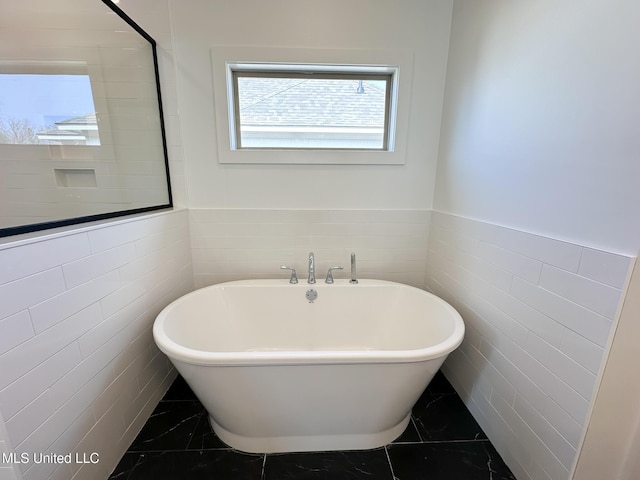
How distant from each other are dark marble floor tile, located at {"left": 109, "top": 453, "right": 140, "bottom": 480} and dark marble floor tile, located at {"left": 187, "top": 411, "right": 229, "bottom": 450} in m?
0.23

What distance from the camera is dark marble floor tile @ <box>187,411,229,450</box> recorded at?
126 cm

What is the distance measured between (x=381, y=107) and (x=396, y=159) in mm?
408

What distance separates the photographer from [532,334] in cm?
107

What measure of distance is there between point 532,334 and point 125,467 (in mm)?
1860

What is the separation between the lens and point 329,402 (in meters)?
1.13

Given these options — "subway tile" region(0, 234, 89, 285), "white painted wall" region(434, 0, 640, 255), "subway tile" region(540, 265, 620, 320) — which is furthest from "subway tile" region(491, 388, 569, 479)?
"subway tile" region(0, 234, 89, 285)

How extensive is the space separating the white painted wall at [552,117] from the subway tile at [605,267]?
0.03 metres

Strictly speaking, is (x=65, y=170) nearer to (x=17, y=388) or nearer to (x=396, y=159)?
(x=17, y=388)

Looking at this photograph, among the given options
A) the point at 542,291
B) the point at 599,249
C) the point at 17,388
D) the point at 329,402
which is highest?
the point at 599,249

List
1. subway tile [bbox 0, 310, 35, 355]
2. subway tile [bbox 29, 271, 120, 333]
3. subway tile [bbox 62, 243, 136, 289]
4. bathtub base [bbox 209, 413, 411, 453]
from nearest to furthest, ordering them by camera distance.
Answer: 1. subway tile [bbox 0, 310, 35, 355]
2. subway tile [bbox 29, 271, 120, 333]
3. subway tile [bbox 62, 243, 136, 289]
4. bathtub base [bbox 209, 413, 411, 453]

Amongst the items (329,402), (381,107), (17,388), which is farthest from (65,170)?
(381,107)

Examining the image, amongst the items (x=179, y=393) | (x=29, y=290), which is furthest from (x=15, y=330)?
(x=179, y=393)

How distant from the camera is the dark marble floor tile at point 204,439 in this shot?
1.26 meters

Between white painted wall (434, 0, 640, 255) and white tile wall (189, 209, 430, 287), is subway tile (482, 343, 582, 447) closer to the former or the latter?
white painted wall (434, 0, 640, 255)
